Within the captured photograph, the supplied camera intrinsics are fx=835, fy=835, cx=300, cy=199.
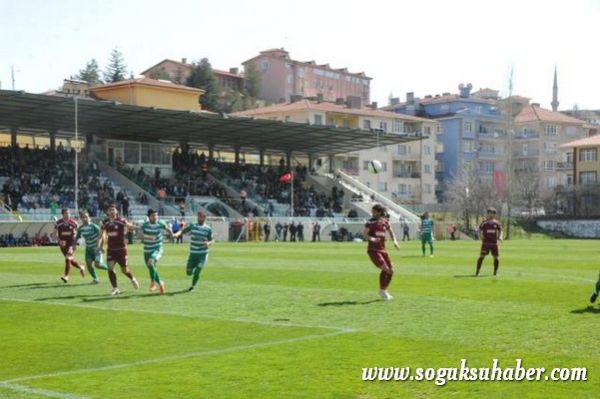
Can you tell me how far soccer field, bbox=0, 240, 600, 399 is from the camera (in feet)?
30.1

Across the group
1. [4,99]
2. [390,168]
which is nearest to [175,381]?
[4,99]

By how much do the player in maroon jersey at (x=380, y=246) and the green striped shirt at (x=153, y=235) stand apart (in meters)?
4.98

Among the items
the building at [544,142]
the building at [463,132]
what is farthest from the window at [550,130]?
the building at [463,132]

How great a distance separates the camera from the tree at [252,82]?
421ft

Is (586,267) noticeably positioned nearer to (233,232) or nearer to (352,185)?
(233,232)

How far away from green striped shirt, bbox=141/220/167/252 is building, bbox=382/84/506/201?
93531mm

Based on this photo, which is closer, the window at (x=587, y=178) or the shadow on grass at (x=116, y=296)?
the shadow on grass at (x=116, y=296)

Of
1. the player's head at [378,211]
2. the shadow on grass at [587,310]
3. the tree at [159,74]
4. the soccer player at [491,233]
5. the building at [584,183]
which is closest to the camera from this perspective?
the shadow on grass at [587,310]

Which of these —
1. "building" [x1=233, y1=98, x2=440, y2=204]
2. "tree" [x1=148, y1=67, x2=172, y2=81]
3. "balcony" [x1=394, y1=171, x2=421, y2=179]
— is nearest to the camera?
"building" [x1=233, y1=98, x2=440, y2=204]

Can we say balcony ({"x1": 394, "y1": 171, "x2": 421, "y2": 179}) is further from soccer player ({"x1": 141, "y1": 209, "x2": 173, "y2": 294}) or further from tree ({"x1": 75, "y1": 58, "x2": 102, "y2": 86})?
soccer player ({"x1": 141, "y1": 209, "x2": 173, "y2": 294})

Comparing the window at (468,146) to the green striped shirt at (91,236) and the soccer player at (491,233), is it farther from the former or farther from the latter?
the green striped shirt at (91,236)

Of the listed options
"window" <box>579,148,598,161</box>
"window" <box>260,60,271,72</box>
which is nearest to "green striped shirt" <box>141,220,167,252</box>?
"window" <box>579,148,598,161</box>

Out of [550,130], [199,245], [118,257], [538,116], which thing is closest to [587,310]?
[199,245]

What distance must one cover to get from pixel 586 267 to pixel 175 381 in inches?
876
